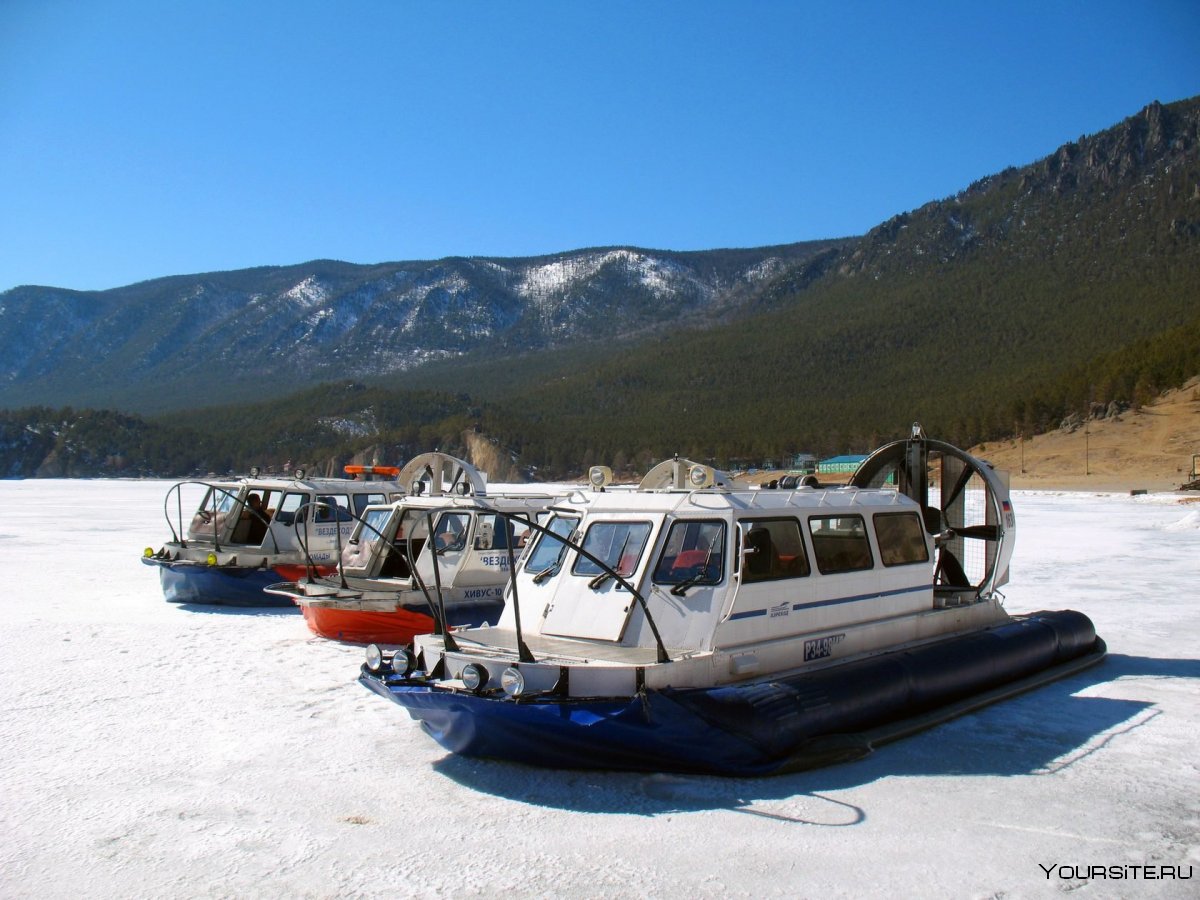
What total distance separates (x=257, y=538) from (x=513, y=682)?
11.2 metres

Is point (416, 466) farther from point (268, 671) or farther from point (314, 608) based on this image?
point (268, 671)

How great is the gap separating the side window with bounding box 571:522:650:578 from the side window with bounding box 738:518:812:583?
74cm

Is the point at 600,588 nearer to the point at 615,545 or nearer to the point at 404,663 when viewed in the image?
the point at 615,545

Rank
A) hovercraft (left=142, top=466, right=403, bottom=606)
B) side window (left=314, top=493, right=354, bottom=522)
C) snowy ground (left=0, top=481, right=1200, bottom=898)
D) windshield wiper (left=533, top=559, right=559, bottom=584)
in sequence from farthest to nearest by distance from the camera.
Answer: side window (left=314, top=493, right=354, bottom=522) → hovercraft (left=142, top=466, right=403, bottom=606) → windshield wiper (left=533, top=559, right=559, bottom=584) → snowy ground (left=0, top=481, right=1200, bottom=898)

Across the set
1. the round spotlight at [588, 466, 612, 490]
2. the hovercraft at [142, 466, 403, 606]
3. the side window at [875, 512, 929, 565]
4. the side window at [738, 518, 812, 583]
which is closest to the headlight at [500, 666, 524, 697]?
the side window at [738, 518, 812, 583]

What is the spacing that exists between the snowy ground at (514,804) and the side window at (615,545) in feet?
5.15

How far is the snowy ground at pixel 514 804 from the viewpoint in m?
4.89

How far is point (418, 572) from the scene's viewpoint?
1059cm

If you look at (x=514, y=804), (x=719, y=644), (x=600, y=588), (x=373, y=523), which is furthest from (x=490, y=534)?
(x=514, y=804)

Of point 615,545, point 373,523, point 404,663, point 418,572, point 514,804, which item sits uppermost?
point 615,545

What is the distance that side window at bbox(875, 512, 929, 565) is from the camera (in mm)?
8555

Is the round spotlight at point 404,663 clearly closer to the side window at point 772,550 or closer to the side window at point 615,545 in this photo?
the side window at point 615,545

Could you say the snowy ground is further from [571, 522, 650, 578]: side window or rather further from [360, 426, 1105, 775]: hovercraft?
[571, 522, 650, 578]: side window

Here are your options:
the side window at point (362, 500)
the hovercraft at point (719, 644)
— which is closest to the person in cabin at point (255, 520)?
the side window at point (362, 500)
